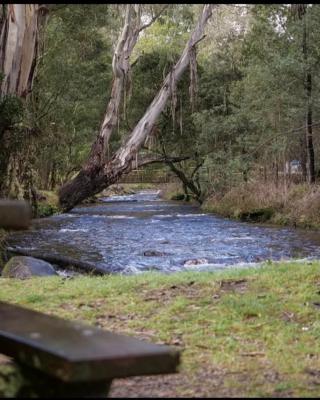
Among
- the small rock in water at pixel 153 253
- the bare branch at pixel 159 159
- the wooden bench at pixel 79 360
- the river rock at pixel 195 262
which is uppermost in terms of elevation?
the bare branch at pixel 159 159

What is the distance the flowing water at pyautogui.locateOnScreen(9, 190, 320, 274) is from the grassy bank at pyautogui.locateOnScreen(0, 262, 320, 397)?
425 cm

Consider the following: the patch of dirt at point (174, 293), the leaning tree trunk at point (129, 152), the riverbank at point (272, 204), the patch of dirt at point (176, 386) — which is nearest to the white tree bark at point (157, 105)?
the leaning tree trunk at point (129, 152)

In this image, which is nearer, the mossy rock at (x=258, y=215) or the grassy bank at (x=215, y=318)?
the grassy bank at (x=215, y=318)

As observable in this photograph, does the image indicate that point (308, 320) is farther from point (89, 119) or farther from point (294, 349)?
point (89, 119)

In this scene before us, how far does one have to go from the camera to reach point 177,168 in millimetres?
32500

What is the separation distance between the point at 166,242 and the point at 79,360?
518 inches

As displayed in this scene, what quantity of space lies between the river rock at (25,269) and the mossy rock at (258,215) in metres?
12.0

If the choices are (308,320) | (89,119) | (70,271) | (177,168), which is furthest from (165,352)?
(89,119)

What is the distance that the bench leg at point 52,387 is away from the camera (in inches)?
85.7

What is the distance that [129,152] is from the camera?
838 inches

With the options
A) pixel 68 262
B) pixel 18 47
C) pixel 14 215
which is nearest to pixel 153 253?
pixel 68 262

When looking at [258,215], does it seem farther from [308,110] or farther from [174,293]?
[174,293]

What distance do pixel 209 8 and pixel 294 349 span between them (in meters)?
18.1

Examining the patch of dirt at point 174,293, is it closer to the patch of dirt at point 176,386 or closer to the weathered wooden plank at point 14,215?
the patch of dirt at point 176,386
